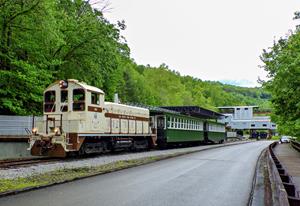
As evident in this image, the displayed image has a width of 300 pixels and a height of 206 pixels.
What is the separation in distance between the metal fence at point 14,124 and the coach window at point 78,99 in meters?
4.41

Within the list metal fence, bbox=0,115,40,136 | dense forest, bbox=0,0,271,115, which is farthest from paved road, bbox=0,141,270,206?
dense forest, bbox=0,0,271,115

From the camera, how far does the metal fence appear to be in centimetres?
2252

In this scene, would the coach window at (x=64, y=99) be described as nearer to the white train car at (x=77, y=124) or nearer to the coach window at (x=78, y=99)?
the white train car at (x=77, y=124)

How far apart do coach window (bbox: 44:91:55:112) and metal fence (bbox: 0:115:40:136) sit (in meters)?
2.60

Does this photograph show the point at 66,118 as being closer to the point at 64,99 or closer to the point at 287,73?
the point at 64,99

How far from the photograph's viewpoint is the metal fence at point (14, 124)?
2252 cm

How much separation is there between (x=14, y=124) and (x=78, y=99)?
210 inches

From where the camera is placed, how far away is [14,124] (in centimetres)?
2308

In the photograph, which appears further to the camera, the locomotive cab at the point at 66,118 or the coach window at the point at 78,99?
the coach window at the point at 78,99

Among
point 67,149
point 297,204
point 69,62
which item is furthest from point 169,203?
point 69,62

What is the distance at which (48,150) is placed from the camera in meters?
18.9

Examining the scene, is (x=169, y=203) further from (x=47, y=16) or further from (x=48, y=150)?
(x=47, y=16)

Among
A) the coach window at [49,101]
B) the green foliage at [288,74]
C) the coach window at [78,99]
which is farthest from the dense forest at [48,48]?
the green foliage at [288,74]

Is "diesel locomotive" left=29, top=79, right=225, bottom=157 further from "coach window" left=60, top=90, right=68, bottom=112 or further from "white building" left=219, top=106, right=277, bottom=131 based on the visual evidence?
"white building" left=219, top=106, right=277, bottom=131
